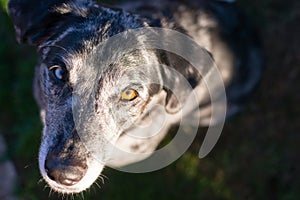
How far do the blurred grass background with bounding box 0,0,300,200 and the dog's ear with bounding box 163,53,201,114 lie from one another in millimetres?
1746

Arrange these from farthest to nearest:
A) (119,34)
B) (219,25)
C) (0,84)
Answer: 1. (0,84)
2. (219,25)
3. (119,34)

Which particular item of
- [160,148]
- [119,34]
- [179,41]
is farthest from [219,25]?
[160,148]

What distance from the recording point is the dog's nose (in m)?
3.11

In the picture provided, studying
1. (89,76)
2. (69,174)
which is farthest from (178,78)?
(69,174)

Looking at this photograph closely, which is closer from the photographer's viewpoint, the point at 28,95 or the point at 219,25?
the point at 219,25

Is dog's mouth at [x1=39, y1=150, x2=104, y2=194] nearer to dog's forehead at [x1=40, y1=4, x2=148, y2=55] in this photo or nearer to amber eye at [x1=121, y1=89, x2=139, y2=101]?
amber eye at [x1=121, y1=89, x2=139, y2=101]

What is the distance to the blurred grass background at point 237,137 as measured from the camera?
203 inches

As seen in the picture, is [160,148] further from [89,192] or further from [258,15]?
[258,15]

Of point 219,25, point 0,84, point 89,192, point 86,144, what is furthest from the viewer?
point 0,84

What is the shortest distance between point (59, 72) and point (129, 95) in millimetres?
527

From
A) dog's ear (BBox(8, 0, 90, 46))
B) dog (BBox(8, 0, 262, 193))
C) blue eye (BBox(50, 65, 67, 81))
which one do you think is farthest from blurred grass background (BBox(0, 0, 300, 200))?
blue eye (BBox(50, 65, 67, 81))

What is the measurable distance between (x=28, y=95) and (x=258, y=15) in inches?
111

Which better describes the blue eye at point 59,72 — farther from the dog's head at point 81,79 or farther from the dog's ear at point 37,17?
the dog's ear at point 37,17

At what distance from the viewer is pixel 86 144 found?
3215 millimetres
